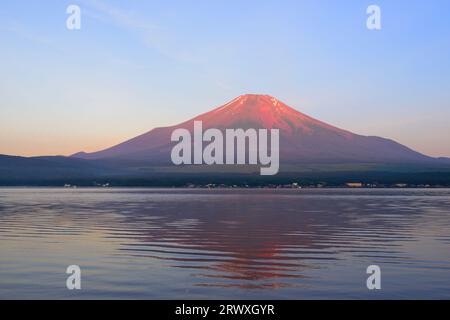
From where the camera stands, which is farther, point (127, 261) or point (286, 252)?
point (286, 252)

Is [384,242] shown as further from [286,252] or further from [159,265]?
[159,265]

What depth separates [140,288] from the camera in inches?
770

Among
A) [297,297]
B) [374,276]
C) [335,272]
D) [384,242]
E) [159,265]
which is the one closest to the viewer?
[297,297]

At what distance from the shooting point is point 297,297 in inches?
717

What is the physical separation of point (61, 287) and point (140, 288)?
2417 mm

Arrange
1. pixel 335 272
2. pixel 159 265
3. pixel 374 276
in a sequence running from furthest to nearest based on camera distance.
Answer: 1. pixel 159 265
2. pixel 335 272
3. pixel 374 276
